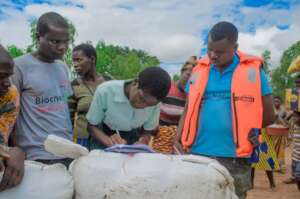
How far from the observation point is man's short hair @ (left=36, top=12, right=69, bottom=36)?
8.46ft

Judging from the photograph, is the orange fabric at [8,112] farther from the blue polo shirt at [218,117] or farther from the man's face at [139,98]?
the blue polo shirt at [218,117]

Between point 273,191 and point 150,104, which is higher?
point 150,104

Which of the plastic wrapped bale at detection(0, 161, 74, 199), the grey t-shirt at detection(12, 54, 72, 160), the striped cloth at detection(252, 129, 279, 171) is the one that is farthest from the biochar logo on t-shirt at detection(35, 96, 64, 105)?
the striped cloth at detection(252, 129, 279, 171)

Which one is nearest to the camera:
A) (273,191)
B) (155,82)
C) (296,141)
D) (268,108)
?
(155,82)

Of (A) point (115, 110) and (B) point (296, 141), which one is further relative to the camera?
(B) point (296, 141)

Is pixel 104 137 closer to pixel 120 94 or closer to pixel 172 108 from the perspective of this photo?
pixel 120 94

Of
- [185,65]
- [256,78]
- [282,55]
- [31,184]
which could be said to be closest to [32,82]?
[31,184]

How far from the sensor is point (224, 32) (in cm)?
281

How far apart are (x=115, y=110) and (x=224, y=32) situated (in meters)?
0.81

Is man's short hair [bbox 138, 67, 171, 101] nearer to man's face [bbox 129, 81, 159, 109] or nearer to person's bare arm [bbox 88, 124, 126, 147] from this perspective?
man's face [bbox 129, 81, 159, 109]

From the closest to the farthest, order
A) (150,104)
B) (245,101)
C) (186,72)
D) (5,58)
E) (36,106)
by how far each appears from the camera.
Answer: (5,58)
(150,104)
(36,106)
(245,101)
(186,72)

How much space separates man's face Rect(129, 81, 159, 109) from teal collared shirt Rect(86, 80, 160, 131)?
105mm

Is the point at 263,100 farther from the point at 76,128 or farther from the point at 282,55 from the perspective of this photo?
the point at 282,55

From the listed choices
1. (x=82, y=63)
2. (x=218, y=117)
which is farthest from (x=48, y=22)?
(x=82, y=63)
